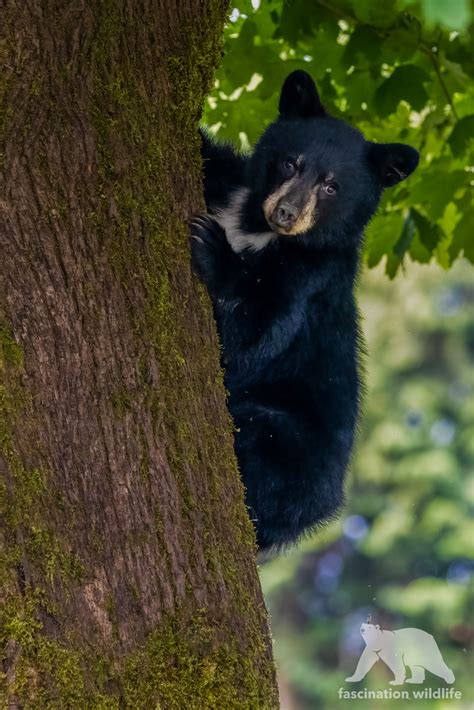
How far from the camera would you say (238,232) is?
190 inches

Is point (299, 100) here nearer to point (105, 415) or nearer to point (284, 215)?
point (284, 215)

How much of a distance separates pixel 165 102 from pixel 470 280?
19658 millimetres

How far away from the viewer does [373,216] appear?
516cm

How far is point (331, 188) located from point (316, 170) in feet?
0.37

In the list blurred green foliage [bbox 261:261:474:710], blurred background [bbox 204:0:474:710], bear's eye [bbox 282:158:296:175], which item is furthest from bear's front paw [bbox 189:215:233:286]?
blurred green foliage [bbox 261:261:474:710]

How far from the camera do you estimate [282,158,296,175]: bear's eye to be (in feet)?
15.5

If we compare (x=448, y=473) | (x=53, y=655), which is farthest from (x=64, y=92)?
(x=448, y=473)

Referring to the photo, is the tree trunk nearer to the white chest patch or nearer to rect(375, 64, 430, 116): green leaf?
the white chest patch

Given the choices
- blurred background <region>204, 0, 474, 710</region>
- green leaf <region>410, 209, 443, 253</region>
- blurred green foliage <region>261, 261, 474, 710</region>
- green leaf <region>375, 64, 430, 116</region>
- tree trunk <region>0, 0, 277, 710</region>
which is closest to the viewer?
tree trunk <region>0, 0, 277, 710</region>

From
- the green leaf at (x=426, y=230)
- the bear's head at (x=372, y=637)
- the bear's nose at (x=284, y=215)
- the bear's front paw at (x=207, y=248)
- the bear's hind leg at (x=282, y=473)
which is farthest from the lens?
the bear's head at (x=372, y=637)

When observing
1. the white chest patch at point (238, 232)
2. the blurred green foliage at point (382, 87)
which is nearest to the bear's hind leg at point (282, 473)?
the white chest patch at point (238, 232)

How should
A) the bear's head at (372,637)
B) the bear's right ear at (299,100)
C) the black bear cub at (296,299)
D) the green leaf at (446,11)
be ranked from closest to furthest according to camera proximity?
1. the green leaf at (446,11)
2. the black bear cub at (296,299)
3. the bear's right ear at (299,100)
4. the bear's head at (372,637)

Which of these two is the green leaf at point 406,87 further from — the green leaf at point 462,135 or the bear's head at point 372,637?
the bear's head at point 372,637

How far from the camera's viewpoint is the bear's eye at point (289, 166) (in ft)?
15.5
